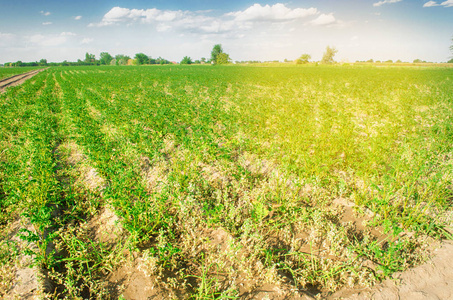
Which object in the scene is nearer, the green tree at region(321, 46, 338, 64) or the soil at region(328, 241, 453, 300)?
the soil at region(328, 241, 453, 300)

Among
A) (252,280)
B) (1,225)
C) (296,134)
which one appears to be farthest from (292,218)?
(1,225)

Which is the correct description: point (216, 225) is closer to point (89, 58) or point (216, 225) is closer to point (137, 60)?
point (137, 60)

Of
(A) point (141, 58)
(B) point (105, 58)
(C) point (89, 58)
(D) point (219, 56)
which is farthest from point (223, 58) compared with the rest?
(C) point (89, 58)

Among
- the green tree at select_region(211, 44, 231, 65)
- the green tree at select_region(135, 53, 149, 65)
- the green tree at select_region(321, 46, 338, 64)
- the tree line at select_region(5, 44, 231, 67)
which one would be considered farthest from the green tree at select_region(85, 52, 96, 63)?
the green tree at select_region(321, 46, 338, 64)

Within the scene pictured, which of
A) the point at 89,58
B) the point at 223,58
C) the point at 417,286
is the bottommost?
the point at 417,286

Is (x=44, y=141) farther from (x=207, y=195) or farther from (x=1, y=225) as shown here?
(x=207, y=195)

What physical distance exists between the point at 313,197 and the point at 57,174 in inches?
235

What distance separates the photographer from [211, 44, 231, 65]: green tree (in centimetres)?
11912

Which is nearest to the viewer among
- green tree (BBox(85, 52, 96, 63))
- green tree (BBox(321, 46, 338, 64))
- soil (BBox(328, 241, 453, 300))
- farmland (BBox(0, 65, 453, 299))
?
soil (BBox(328, 241, 453, 300))

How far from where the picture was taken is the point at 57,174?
16.7 feet

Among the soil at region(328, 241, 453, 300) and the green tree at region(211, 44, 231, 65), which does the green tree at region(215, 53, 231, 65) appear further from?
the soil at region(328, 241, 453, 300)

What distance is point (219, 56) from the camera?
120 m

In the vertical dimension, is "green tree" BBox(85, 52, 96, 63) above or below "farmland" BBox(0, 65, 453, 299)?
above

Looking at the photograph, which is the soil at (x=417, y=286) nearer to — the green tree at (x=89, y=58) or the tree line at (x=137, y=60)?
the tree line at (x=137, y=60)
